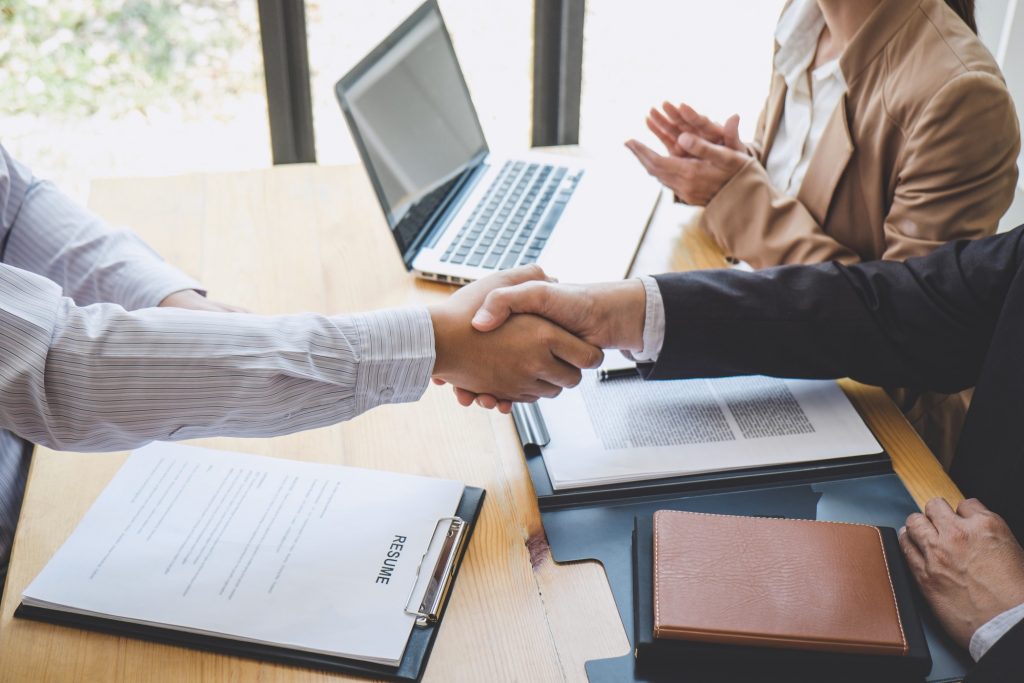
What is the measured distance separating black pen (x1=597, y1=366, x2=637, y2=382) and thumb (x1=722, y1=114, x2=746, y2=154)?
59cm

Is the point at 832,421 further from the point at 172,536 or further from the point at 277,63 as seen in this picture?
the point at 277,63

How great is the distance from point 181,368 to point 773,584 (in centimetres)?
61

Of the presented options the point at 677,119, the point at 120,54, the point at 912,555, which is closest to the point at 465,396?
the point at 912,555

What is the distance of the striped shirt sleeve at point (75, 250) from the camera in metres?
1.19

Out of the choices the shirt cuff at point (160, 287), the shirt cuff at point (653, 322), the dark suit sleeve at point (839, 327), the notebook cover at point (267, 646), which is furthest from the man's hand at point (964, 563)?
the shirt cuff at point (160, 287)

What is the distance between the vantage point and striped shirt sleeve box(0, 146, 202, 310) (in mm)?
1190

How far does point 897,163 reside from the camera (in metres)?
1.26

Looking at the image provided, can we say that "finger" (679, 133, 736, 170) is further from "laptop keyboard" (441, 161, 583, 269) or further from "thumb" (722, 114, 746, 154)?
"laptop keyboard" (441, 161, 583, 269)

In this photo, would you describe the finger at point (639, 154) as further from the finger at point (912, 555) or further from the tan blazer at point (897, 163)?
the finger at point (912, 555)

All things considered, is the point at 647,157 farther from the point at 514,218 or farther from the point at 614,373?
the point at 614,373

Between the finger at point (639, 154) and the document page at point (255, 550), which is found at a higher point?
the finger at point (639, 154)

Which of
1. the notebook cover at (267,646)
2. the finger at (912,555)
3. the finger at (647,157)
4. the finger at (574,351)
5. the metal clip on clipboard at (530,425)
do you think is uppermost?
the finger at (647,157)

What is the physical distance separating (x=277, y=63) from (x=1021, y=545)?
1642mm

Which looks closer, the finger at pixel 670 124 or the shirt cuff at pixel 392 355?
the shirt cuff at pixel 392 355
